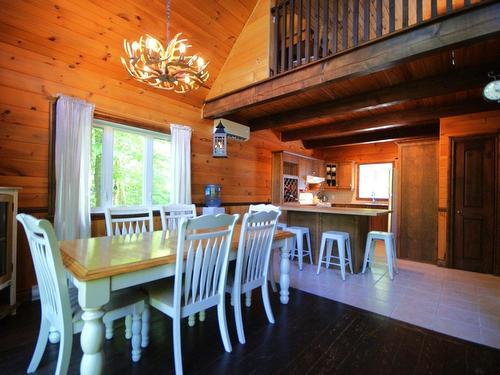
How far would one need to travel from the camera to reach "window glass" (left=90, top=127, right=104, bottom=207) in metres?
3.19

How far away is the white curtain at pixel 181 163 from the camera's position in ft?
12.6

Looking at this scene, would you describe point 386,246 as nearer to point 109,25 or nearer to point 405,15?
point 405,15

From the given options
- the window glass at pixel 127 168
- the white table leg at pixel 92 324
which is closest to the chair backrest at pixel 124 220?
the window glass at pixel 127 168

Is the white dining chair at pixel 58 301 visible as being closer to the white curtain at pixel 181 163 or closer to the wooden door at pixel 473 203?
the white curtain at pixel 181 163

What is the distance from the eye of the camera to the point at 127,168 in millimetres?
3549

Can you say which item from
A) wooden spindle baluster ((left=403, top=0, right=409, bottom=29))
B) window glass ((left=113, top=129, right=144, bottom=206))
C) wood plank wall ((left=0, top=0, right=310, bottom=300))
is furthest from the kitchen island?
wood plank wall ((left=0, top=0, right=310, bottom=300))

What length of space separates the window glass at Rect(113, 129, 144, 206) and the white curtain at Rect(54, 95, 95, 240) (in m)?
0.48

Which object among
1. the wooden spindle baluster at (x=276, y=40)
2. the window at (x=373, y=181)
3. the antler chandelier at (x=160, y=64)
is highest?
the wooden spindle baluster at (x=276, y=40)

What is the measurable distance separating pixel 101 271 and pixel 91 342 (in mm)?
366

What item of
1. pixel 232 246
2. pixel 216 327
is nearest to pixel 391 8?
pixel 232 246

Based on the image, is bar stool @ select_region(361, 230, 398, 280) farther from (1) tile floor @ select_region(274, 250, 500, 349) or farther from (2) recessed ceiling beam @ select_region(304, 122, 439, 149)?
(2) recessed ceiling beam @ select_region(304, 122, 439, 149)

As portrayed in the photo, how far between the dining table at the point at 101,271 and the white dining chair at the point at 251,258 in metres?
0.12

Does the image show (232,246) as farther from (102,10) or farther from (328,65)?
(102,10)

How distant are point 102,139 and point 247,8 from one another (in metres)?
2.68
